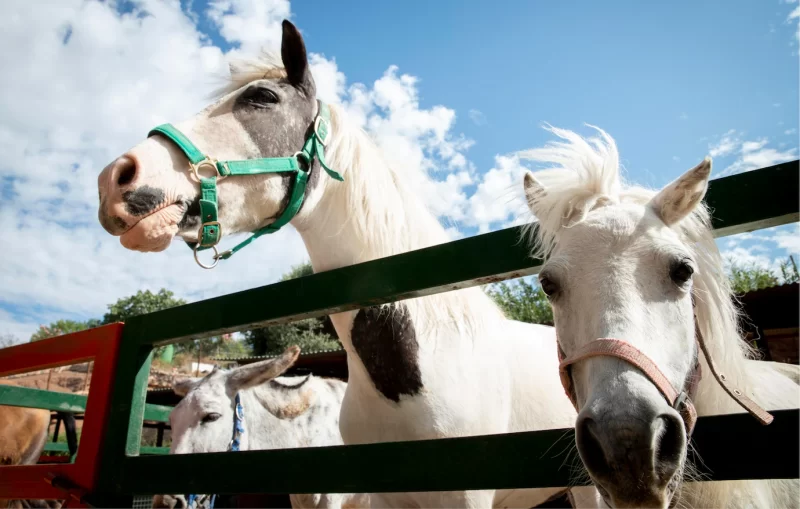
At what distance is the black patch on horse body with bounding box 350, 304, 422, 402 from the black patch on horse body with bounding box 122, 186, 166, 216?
0.90 m

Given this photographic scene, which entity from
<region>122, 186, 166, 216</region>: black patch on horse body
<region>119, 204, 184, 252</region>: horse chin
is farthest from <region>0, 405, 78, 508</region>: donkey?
<region>122, 186, 166, 216</region>: black patch on horse body

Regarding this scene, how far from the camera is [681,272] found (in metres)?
1.25

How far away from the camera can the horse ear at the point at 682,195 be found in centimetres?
129

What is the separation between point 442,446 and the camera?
1.05 m

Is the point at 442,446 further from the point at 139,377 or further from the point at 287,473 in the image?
the point at 139,377

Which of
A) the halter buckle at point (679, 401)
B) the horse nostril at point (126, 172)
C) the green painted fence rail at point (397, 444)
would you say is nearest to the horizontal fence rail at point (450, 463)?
the green painted fence rail at point (397, 444)

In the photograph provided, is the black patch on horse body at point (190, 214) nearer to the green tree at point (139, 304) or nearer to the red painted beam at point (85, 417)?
the red painted beam at point (85, 417)

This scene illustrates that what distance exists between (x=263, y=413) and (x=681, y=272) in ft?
13.2

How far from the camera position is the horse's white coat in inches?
148

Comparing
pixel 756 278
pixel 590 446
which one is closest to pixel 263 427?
pixel 590 446

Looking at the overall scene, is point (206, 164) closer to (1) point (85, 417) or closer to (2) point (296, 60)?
(2) point (296, 60)

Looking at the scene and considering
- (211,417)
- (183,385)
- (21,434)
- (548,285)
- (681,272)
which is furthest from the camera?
(21,434)

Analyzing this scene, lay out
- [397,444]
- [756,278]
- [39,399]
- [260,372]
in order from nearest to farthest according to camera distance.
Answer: [397,444], [39,399], [260,372], [756,278]

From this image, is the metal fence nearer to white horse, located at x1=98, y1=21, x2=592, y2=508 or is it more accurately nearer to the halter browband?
the halter browband
